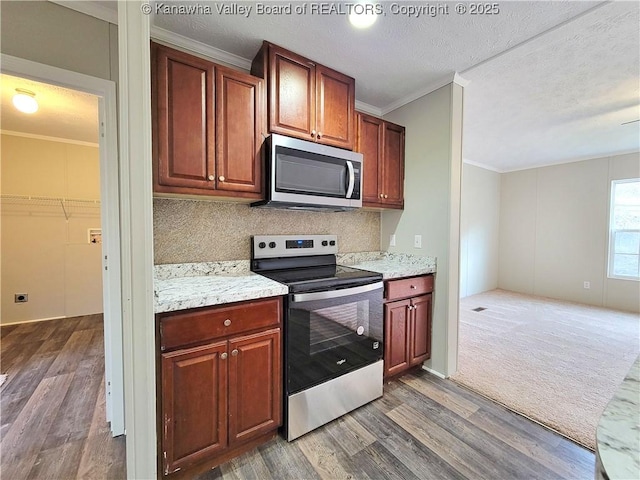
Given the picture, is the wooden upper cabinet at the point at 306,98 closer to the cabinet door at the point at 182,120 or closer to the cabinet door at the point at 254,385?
the cabinet door at the point at 182,120

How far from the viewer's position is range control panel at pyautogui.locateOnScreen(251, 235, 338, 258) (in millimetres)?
2082

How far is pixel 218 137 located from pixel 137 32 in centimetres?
68

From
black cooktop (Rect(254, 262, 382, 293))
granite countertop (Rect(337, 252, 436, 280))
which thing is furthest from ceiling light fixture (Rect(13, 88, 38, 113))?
granite countertop (Rect(337, 252, 436, 280))

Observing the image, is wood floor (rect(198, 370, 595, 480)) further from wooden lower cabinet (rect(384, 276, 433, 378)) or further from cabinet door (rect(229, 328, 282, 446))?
wooden lower cabinet (rect(384, 276, 433, 378))

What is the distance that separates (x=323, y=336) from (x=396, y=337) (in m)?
0.76

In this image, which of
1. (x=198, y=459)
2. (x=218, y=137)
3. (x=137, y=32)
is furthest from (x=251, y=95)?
(x=198, y=459)

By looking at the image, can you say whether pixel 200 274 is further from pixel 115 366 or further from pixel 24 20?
pixel 24 20

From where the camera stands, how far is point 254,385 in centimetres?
151

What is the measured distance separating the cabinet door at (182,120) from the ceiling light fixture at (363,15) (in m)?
0.88

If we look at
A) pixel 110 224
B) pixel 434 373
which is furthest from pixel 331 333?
pixel 110 224

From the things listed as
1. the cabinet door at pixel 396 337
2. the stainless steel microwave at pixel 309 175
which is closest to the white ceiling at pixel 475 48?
the stainless steel microwave at pixel 309 175

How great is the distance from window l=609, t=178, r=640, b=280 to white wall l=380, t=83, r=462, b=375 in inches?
164

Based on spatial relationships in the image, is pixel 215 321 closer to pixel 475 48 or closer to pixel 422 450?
pixel 422 450

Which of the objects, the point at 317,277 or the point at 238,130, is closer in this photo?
the point at 238,130
